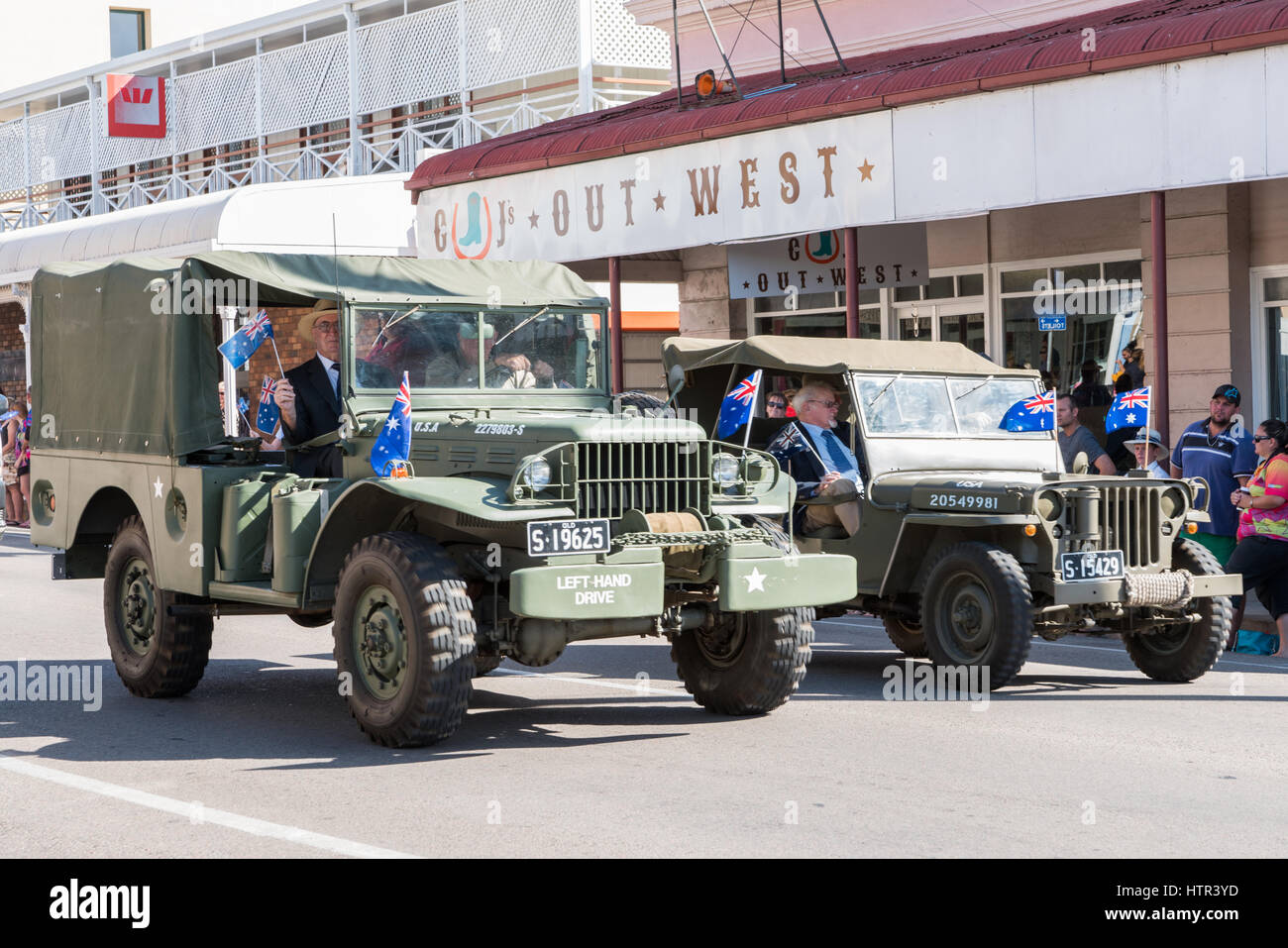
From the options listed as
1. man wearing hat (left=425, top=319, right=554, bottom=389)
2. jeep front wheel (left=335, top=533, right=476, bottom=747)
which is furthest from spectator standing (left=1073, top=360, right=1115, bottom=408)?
jeep front wheel (left=335, top=533, right=476, bottom=747)

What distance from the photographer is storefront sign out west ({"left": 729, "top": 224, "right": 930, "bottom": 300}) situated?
63.7ft

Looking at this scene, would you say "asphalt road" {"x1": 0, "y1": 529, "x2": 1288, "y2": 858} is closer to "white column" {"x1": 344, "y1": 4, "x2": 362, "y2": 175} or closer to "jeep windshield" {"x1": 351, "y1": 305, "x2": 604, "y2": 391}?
"jeep windshield" {"x1": 351, "y1": 305, "x2": 604, "y2": 391}

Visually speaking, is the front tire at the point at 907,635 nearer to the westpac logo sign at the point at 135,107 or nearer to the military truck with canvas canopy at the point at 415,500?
the military truck with canvas canopy at the point at 415,500

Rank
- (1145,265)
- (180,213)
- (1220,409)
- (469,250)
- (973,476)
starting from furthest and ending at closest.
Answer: (180,213), (469,250), (1145,265), (1220,409), (973,476)

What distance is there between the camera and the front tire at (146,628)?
31.1ft

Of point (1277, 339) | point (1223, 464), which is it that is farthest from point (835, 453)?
point (1277, 339)

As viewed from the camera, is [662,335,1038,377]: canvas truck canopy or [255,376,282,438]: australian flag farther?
[662,335,1038,377]: canvas truck canopy

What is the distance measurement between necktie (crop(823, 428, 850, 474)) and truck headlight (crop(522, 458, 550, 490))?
3285 mm

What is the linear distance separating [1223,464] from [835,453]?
3.77m

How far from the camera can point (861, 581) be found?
1076 centimetres

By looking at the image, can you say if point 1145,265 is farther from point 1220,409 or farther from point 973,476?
point 973,476

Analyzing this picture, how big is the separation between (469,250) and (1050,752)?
14.9 meters

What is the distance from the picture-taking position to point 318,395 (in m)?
9.14

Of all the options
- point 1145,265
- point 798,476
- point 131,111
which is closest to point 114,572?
point 798,476
